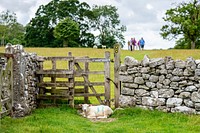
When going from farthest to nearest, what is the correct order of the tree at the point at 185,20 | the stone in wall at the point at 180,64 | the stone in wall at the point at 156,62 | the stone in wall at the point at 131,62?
the tree at the point at 185,20, the stone in wall at the point at 131,62, the stone in wall at the point at 156,62, the stone in wall at the point at 180,64

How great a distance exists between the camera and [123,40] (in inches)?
2926

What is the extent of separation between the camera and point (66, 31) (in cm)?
5878

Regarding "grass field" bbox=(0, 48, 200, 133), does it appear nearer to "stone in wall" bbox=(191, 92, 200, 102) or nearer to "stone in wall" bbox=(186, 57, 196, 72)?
"stone in wall" bbox=(191, 92, 200, 102)

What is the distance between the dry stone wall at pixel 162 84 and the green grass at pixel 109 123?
0.39 m

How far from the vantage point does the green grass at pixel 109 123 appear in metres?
8.85

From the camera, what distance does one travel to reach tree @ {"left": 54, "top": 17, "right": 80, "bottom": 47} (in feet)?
194

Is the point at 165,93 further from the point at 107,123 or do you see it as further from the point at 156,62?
the point at 107,123

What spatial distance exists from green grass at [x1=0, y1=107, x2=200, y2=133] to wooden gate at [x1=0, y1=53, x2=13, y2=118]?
0.99 feet

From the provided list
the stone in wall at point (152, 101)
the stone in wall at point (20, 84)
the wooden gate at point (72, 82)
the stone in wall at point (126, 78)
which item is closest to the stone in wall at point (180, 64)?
the stone in wall at point (152, 101)

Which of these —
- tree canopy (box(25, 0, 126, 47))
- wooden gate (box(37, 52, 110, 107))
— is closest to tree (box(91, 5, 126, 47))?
tree canopy (box(25, 0, 126, 47))

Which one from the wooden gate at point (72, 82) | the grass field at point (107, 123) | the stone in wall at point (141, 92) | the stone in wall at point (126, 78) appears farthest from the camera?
the wooden gate at point (72, 82)

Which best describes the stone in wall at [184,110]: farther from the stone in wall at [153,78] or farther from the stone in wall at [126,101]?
the stone in wall at [126,101]

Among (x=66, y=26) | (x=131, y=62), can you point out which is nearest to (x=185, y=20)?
(x=66, y=26)

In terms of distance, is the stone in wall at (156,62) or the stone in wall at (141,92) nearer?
the stone in wall at (156,62)
